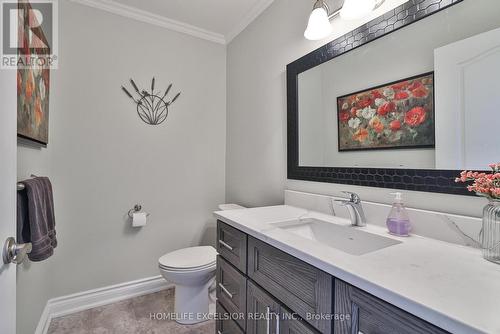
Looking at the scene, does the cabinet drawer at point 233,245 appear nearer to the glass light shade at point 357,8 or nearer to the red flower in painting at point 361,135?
the red flower in painting at point 361,135

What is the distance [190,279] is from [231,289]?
56 centimetres

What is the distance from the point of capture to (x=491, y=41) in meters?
0.80

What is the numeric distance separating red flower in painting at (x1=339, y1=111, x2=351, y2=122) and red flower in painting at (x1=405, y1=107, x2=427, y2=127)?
30 centimetres

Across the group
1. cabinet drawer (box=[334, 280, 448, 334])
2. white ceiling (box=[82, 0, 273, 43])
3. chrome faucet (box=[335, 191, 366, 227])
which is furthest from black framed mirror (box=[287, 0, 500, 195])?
white ceiling (box=[82, 0, 273, 43])

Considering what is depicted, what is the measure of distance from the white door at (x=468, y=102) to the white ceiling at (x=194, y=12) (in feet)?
4.68

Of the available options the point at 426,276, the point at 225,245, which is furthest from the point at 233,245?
the point at 426,276

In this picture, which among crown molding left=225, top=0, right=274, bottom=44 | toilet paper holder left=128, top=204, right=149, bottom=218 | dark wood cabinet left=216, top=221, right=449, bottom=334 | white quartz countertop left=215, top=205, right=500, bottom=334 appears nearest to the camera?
white quartz countertop left=215, top=205, right=500, bottom=334

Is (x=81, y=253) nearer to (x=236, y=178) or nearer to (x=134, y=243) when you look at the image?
(x=134, y=243)

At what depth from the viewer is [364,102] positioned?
3.94ft

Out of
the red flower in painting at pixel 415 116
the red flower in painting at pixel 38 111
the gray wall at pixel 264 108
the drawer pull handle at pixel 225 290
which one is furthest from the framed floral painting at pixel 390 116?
the red flower in painting at pixel 38 111

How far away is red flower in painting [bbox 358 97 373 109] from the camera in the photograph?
1.18 metres

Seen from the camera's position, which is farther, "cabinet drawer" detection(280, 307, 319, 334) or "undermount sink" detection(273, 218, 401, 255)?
"undermount sink" detection(273, 218, 401, 255)

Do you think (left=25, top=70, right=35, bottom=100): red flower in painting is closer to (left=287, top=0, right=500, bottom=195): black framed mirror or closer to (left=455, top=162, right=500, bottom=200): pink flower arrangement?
(left=287, top=0, right=500, bottom=195): black framed mirror

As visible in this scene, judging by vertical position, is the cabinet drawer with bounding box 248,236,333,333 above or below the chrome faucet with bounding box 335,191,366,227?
below
